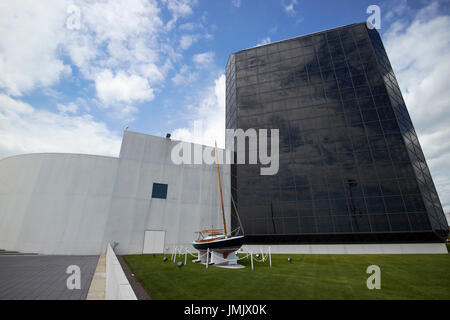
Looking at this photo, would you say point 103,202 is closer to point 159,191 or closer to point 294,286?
point 159,191

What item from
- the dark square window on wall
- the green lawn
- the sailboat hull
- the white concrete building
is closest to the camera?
the green lawn

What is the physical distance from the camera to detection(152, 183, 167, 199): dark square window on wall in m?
25.4

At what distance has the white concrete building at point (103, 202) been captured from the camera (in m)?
21.3

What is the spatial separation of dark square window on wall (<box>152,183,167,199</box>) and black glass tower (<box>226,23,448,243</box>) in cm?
955

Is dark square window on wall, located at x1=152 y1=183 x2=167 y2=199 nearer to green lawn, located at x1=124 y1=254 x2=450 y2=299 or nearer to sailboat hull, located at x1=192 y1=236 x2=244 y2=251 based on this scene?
sailboat hull, located at x1=192 y1=236 x2=244 y2=251

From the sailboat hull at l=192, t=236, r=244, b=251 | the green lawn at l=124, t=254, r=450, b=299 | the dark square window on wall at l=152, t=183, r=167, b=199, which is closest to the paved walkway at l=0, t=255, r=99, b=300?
the green lawn at l=124, t=254, r=450, b=299

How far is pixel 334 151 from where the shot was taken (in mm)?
25500

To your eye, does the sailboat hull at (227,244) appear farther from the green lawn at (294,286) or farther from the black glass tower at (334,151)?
the black glass tower at (334,151)

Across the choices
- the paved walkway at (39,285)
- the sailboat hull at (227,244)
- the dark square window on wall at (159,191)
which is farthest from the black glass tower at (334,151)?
the paved walkway at (39,285)

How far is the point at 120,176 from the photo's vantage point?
23984 mm

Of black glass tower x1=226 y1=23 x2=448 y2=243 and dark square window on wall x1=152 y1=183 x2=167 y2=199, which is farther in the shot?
dark square window on wall x1=152 y1=183 x2=167 y2=199

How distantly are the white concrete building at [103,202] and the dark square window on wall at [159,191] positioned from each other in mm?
127
